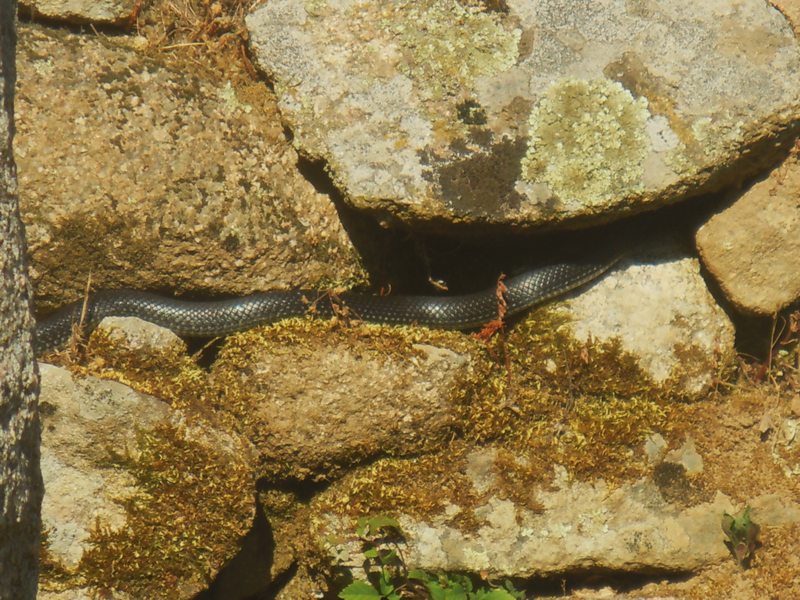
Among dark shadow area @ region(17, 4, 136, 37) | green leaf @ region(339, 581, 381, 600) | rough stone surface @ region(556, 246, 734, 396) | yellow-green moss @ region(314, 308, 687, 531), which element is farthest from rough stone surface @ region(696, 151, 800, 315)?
dark shadow area @ region(17, 4, 136, 37)

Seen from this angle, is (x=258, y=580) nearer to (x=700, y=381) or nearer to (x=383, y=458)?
(x=383, y=458)

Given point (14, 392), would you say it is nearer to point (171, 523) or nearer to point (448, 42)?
point (171, 523)

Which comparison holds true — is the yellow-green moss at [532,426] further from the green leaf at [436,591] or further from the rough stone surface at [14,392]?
the rough stone surface at [14,392]

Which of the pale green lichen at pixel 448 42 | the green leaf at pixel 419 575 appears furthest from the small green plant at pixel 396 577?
the pale green lichen at pixel 448 42

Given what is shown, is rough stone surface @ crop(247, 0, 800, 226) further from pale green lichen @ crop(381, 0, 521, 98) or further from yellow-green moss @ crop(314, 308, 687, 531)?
yellow-green moss @ crop(314, 308, 687, 531)

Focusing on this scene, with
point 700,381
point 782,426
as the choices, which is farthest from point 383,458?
point 782,426
